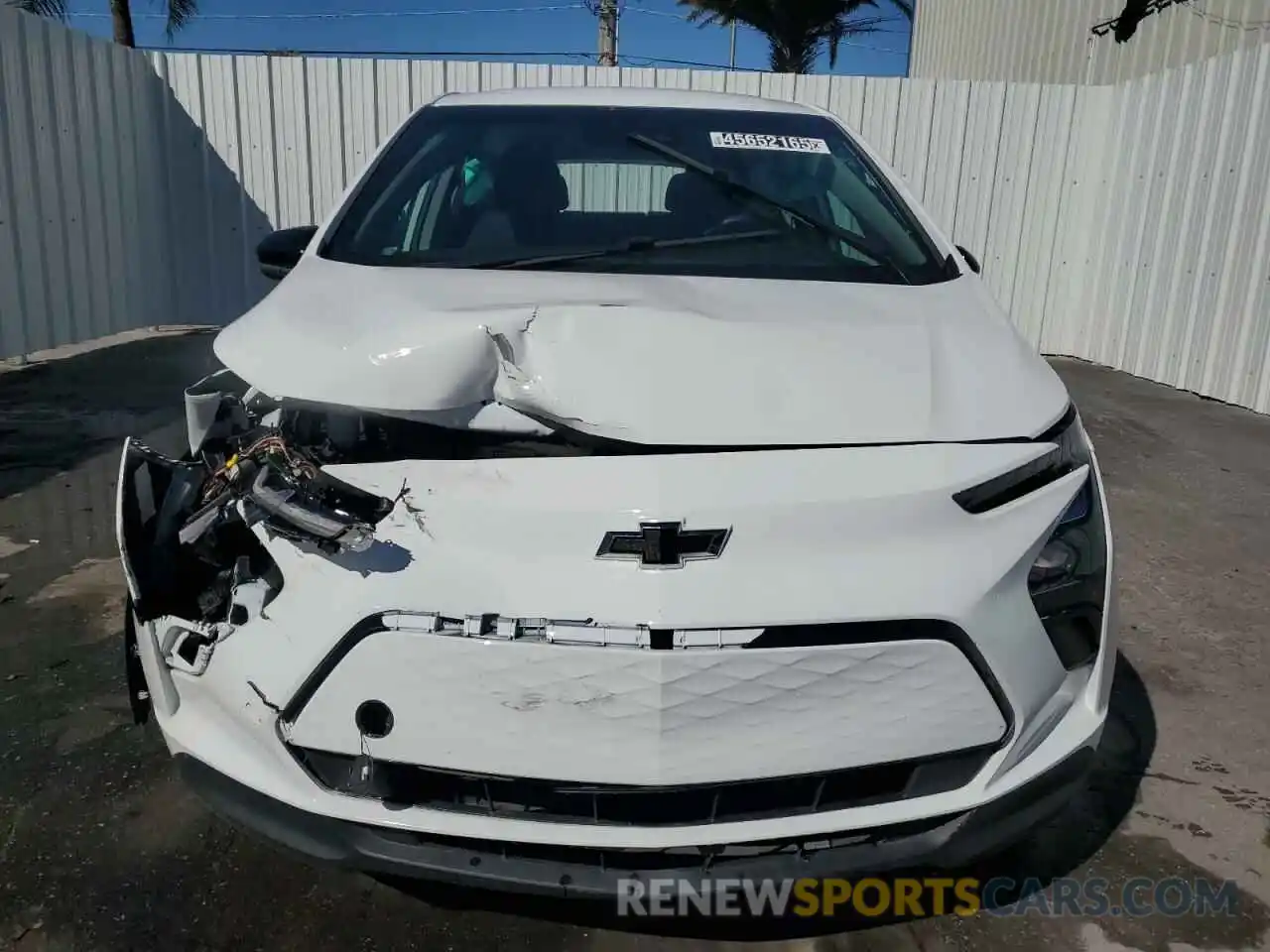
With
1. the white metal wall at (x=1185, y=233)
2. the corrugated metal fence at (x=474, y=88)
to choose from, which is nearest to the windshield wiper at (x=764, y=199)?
the white metal wall at (x=1185, y=233)

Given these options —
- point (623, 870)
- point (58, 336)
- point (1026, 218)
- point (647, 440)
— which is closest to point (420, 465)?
point (647, 440)

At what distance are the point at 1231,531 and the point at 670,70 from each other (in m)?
6.02

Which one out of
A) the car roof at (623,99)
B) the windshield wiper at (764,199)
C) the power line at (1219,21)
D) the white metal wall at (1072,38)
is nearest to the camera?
the windshield wiper at (764,199)

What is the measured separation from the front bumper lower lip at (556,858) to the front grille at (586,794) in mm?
58

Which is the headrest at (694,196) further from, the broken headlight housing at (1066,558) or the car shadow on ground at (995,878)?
the car shadow on ground at (995,878)

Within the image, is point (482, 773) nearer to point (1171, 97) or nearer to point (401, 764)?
point (401, 764)

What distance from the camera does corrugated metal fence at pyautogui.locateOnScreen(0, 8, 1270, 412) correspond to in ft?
23.1

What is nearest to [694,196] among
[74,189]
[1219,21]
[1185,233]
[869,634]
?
[869,634]

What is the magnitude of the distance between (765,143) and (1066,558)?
165 cm

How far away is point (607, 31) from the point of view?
56.4ft

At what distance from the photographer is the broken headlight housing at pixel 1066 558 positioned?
1.62 metres

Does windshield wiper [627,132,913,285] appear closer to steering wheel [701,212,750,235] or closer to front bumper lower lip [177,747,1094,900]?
steering wheel [701,212,750,235]

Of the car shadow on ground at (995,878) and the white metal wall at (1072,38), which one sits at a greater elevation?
the white metal wall at (1072,38)

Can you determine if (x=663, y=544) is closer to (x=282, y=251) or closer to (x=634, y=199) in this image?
(x=634, y=199)
